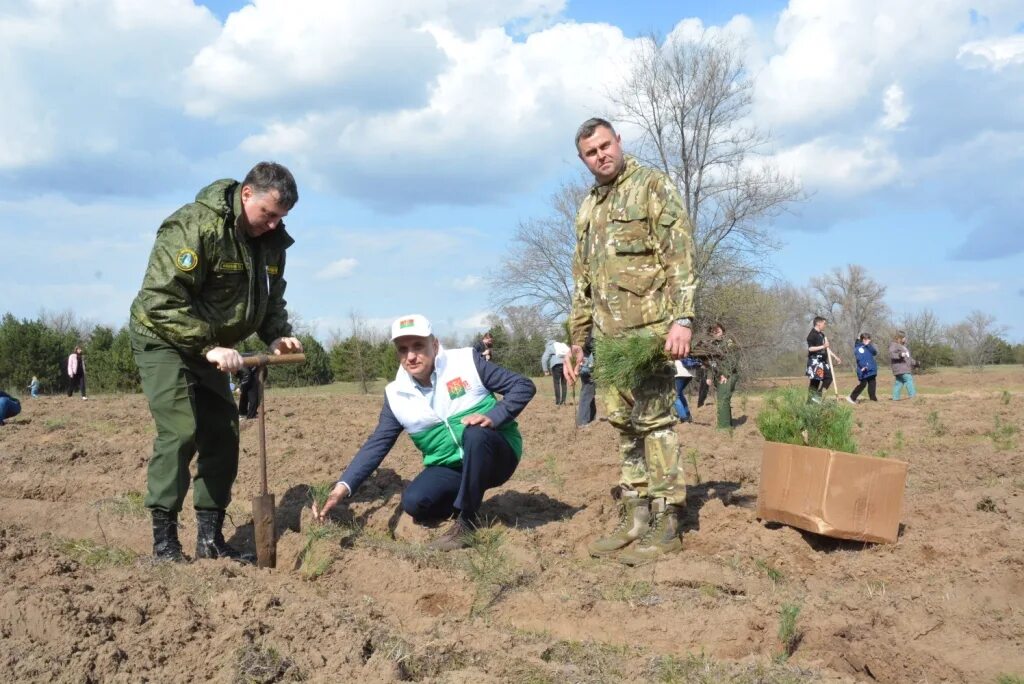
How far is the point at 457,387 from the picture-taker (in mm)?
5102

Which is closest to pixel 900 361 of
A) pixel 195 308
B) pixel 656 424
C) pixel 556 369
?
pixel 556 369

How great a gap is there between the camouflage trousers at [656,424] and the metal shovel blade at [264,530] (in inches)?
74.0

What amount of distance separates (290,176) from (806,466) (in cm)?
306

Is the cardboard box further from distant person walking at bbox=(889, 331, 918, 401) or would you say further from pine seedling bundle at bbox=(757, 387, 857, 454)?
distant person walking at bbox=(889, 331, 918, 401)

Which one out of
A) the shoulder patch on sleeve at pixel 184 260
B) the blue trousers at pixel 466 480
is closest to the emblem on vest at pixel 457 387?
the blue trousers at pixel 466 480

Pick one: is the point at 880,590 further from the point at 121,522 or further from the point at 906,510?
the point at 121,522

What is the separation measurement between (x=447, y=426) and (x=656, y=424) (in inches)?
47.8

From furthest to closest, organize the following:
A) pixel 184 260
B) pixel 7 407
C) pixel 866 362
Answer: pixel 866 362
pixel 7 407
pixel 184 260

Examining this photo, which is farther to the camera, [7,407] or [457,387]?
[7,407]

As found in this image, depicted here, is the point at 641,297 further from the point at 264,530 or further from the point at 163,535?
the point at 163,535

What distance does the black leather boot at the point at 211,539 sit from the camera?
465 cm

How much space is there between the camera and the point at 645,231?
480cm

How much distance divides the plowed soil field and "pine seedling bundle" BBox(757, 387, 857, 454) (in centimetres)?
52

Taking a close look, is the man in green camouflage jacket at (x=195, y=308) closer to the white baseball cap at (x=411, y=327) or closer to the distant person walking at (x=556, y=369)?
the white baseball cap at (x=411, y=327)
